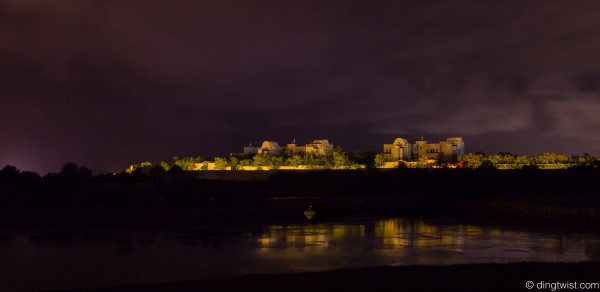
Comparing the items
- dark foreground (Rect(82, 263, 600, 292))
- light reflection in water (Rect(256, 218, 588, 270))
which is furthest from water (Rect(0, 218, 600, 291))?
dark foreground (Rect(82, 263, 600, 292))

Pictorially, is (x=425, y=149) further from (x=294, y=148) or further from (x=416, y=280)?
(x=416, y=280)

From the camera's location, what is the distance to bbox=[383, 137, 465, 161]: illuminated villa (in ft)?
539

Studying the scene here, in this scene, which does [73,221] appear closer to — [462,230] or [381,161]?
[462,230]

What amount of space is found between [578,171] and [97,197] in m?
49.7

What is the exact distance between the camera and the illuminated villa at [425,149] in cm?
16425

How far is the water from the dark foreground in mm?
2831

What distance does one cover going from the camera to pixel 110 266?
2280cm

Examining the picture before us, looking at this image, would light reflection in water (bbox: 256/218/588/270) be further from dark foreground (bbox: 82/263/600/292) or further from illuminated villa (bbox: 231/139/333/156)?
illuminated villa (bbox: 231/139/333/156)

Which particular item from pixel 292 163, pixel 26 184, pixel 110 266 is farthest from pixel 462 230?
pixel 292 163

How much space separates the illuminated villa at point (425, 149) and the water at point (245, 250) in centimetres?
12763

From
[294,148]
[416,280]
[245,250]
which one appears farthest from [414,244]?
[294,148]

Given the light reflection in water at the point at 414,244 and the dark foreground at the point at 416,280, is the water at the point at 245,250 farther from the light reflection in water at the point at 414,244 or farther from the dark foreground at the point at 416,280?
the dark foreground at the point at 416,280

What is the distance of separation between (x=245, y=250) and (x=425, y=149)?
149658 mm

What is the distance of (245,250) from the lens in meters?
26.8
